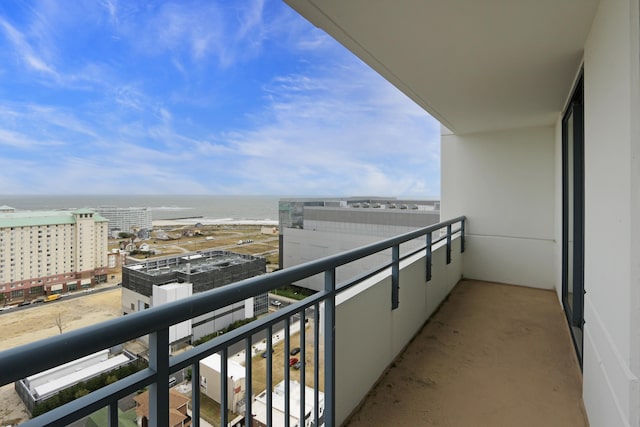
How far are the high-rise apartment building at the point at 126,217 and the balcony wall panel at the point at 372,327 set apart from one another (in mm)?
1212

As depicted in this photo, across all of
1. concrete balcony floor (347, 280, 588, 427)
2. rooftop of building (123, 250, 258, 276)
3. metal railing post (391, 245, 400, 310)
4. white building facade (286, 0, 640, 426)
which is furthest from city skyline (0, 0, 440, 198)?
concrete balcony floor (347, 280, 588, 427)

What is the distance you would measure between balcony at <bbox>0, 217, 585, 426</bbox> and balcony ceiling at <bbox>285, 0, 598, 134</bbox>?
120 centimetres

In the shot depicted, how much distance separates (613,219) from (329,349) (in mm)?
1301

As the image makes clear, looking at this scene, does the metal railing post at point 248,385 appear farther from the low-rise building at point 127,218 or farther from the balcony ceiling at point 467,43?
the balcony ceiling at point 467,43

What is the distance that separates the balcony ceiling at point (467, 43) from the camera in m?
1.52

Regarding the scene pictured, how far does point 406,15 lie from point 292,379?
181 cm

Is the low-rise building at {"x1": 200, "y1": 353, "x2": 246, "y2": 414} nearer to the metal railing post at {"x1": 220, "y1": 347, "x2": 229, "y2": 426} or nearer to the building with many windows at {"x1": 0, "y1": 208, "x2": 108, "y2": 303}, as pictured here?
the metal railing post at {"x1": 220, "y1": 347, "x2": 229, "y2": 426}

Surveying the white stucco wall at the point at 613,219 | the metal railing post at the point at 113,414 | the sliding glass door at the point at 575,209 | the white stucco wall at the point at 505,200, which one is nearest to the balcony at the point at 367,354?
the metal railing post at the point at 113,414

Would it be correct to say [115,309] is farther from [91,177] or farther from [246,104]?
[246,104]

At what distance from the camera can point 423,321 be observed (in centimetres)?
283

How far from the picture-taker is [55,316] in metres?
1.02

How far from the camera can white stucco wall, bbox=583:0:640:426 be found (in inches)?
39.6

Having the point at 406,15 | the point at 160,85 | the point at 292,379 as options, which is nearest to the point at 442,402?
the point at 292,379

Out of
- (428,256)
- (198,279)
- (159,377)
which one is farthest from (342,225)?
(159,377)
